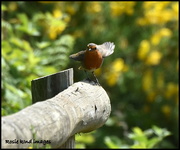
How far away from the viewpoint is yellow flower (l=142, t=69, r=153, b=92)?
721 cm

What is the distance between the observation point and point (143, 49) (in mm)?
6957

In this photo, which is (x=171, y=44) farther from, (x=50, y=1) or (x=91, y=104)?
(x=91, y=104)

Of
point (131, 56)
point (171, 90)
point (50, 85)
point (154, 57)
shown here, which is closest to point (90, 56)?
point (50, 85)

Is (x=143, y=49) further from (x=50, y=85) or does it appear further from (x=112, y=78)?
(x=50, y=85)

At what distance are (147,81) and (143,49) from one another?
0.51 meters

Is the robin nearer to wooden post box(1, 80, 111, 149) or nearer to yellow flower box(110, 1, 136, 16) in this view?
wooden post box(1, 80, 111, 149)

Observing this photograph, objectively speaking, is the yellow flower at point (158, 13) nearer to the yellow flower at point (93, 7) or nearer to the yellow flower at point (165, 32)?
the yellow flower at point (165, 32)

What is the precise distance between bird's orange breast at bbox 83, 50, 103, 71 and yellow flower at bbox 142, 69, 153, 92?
3710 millimetres

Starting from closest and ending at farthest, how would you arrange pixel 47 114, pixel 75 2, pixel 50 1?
pixel 47 114 < pixel 50 1 < pixel 75 2

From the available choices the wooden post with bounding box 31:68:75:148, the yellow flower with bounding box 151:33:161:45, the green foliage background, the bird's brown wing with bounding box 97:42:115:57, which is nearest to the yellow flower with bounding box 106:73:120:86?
the green foliage background

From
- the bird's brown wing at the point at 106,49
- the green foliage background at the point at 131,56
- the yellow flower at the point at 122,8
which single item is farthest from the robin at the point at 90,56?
the yellow flower at the point at 122,8

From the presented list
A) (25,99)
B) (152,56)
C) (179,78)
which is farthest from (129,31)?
(25,99)

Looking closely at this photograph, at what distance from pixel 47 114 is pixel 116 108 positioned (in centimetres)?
525

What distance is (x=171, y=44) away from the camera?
23.2ft
